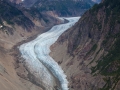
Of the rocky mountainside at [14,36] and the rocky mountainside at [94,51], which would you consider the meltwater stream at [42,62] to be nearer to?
Result: the rocky mountainside at [94,51]

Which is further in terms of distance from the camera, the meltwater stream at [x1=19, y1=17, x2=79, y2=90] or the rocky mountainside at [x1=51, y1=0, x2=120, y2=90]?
the meltwater stream at [x1=19, y1=17, x2=79, y2=90]

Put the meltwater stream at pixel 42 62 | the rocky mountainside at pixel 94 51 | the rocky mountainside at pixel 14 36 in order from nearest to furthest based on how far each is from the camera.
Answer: the rocky mountainside at pixel 94 51 < the rocky mountainside at pixel 14 36 < the meltwater stream at pixel 42 62

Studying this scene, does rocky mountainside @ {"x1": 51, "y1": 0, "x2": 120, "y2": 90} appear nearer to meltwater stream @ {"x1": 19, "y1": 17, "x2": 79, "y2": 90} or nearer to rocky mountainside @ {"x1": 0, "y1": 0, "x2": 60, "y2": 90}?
meltwater stream @ {"x1": 19, "y1": 17, "x2": 79, "y2": 90}

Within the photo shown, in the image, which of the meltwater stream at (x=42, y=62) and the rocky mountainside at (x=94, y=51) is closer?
the rocky mountainside at (x=94, y=51)

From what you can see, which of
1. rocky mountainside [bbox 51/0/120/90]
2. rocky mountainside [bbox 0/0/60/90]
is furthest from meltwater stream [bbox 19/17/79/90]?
rocky mountainside [bbox 0/0/60/90]

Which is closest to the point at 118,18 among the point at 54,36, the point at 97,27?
the point at 97,27

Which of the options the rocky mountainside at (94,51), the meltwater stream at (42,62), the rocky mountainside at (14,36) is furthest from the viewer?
the meltwater stream at (42,62)

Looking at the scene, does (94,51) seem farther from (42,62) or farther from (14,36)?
(14,36)

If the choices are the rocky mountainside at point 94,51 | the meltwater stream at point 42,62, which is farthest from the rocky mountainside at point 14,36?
the rocky mountainside at point 94,51
